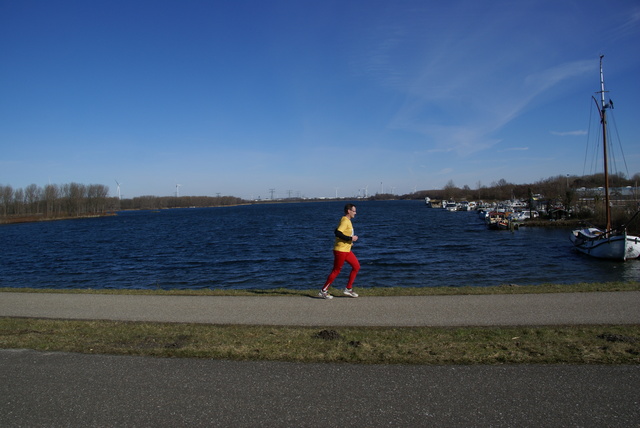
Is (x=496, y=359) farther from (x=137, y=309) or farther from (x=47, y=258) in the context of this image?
(x=47, y=258)

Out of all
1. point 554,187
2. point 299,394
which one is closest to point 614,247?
point 299,394

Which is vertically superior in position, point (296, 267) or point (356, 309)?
point (356, 309)

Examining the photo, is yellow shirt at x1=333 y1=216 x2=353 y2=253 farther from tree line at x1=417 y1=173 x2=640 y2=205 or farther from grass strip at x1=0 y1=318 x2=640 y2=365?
tree line at x1=417 y1=173 x2=640 y2=205

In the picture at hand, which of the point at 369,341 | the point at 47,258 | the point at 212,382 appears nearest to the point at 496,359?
the point at 369,341

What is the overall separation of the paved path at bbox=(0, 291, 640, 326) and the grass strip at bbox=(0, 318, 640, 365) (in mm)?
556

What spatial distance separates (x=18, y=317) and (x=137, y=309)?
2268 millimetres

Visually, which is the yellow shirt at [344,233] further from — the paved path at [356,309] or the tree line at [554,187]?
the tree line at [554,187]

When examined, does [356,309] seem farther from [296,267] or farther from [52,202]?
[52,202]

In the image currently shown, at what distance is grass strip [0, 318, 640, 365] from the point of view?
5.58 metres

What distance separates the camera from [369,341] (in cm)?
650

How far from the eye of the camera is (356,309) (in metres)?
8.97

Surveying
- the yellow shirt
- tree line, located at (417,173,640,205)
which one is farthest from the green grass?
tree line, located at (417,173,640,205)

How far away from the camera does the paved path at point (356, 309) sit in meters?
7.79

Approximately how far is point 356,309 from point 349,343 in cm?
255
